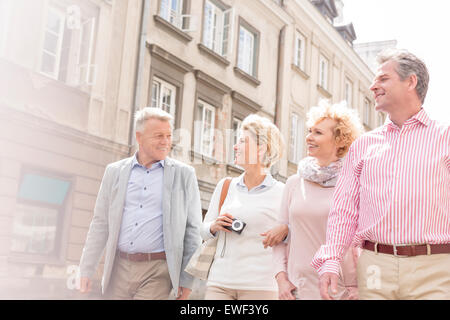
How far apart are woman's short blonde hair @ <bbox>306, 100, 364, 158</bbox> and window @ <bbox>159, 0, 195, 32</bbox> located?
5828 mm

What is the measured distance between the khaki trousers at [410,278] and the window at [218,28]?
24.6ft

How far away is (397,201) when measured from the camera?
6.55 ft

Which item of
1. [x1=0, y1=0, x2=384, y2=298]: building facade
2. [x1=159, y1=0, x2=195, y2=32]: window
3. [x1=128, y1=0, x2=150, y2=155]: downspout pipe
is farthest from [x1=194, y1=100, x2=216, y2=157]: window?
[x1=128, y1=0, x2=150, y2=155]: downspout pipe

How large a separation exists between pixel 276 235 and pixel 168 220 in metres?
0.64

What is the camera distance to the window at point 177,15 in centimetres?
830

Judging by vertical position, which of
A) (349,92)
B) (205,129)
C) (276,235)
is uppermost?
(349,92)

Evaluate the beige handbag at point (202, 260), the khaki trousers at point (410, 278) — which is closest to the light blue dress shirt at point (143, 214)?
the beige handbag at point (202, 260)

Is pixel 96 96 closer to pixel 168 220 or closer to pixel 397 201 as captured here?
pixel 168 220

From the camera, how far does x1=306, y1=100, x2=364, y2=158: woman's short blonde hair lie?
274 centimetres

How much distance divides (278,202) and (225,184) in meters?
0.29

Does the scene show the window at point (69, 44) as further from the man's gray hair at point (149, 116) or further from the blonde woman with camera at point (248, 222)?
the blonde woman with camera at point (248, 222)

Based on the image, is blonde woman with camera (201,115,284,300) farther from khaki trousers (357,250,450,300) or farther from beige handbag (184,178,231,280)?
khaki trousers (357,250,450,300)

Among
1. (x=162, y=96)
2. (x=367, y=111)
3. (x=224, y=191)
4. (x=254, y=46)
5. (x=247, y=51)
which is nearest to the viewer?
(x=224, y=191)

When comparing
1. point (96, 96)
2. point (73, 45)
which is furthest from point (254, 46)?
point (73, 45)
